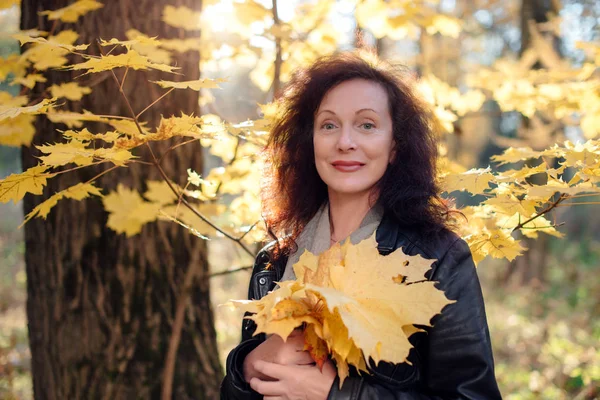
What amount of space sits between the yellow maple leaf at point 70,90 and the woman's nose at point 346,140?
1.17m

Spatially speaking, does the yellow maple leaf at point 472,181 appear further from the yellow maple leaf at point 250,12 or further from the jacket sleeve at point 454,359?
the yellow maple leaf at point 250,12

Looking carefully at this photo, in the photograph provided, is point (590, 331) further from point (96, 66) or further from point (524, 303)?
point (96, 66)

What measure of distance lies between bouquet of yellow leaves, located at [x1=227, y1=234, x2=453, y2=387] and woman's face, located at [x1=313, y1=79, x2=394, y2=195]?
13.8 inches

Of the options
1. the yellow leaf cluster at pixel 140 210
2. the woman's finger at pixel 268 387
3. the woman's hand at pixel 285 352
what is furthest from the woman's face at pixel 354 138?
the yellow leaf cluster at pixel 140 210

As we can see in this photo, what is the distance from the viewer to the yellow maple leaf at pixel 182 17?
88.4 inches

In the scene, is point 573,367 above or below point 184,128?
below

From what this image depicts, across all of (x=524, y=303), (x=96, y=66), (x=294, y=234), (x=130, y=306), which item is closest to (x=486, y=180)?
(x=294, y=234)

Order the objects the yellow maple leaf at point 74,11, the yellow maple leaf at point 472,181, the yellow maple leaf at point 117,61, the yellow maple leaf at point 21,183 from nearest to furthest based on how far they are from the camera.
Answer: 1. the yellow maple leaf at point 117,61
2. the yellow maple leaf at point 21,183
3. the yellow maple leaf at point 472,181
4. the yellow maple leaf at point 74,11

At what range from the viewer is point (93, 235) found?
90.4 inches

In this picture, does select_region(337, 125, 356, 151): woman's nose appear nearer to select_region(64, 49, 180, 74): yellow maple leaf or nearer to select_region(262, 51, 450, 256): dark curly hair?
select_region(262, 51, 450, 256): dark curly hair

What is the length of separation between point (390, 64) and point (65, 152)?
1036mm

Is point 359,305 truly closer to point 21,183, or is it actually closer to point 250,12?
point 21,183

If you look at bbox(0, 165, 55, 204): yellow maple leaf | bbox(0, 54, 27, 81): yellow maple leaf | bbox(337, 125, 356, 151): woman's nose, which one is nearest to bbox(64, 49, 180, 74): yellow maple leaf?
bbox(0, 165, 55, 204): yellow maple leaf

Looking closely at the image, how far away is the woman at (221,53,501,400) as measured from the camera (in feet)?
4.25
